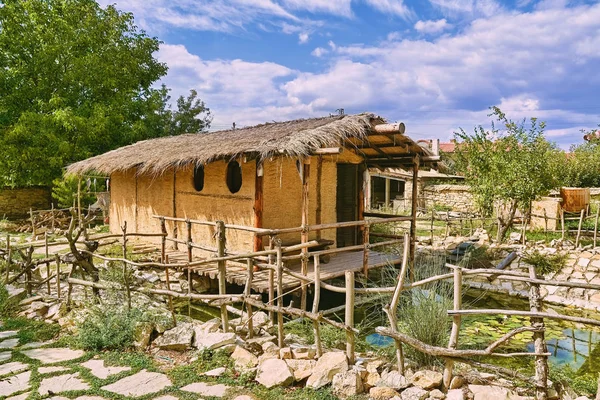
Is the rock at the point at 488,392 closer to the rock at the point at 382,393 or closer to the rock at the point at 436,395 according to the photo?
the rock at the point at 436,395

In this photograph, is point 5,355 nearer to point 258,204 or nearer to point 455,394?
point 258,204

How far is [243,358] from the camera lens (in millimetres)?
4121

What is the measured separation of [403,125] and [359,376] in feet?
15.5

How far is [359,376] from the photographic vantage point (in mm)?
3602

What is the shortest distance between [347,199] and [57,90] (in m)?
13.4

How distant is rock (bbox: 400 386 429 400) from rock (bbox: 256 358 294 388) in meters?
0.99

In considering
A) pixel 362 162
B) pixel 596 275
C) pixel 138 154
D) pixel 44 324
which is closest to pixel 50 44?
pixel 138 154

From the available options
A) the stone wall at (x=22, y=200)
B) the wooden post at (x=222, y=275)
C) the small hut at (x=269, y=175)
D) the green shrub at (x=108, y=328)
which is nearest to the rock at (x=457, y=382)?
the wooden post at (x=222, y=275)

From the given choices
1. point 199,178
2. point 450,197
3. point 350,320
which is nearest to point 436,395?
point 350,320

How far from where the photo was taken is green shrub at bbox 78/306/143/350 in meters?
4.55

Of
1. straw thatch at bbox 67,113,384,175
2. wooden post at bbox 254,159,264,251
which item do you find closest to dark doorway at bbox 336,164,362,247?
straw thatch at bbox 67,113,384,175

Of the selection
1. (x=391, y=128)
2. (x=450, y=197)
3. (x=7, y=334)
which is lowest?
(x=7, y=334)

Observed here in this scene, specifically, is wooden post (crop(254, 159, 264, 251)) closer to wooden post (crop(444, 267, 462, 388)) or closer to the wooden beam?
the wooden beam

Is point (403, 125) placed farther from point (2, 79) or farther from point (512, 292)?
point (2, 79)
